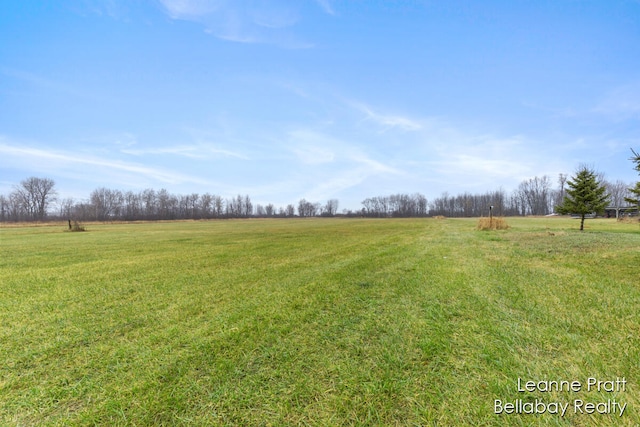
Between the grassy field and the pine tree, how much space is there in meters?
17.0

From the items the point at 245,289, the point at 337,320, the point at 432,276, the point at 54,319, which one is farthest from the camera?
the point at 432,276

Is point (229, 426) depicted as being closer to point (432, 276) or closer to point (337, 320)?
point (337, 320)

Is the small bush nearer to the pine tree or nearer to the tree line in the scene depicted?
the pine tree

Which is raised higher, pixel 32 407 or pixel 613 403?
pixel 613 403

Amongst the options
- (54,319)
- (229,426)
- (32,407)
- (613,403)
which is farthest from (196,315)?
(613,403)

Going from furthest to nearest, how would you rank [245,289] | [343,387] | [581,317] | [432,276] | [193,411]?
[432,276] < [245,289] < [581,317] < [343,387] < [193,411]

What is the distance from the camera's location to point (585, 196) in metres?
18.3

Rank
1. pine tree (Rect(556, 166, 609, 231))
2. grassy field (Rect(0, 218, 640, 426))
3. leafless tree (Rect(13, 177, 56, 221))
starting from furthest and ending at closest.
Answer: leafless tree (Rect(13, 177, 56, 221)) → pine tree (Rect(556, 166, 609, 231)) → grassy field (Rect(0, 218, 640, 426))

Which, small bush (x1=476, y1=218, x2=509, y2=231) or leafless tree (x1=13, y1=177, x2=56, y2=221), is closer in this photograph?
small bush (x1=476, y1=218, x2=509, y2=231)

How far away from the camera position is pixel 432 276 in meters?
6.08

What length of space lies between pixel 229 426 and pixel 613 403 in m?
3.02

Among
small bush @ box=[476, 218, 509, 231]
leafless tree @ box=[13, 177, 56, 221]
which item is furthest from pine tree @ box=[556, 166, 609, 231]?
leafless tree @ box=[13, 177, 56, 221]

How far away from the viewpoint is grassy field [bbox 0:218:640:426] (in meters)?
2.05

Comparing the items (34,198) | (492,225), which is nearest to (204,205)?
(34,198)
